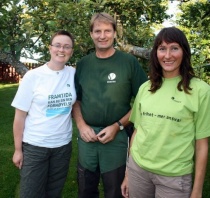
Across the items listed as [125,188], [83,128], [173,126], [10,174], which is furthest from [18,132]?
[10,174]

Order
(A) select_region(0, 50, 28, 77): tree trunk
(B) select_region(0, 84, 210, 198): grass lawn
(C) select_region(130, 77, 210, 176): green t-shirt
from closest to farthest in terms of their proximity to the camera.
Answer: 1. (C) select_region(130, 77, 210, 176): green t-shirt
2. (A) select_region(0, 50, 28, 77): tree trunk
3. (B) select_region(0, 84, 210, 198): grass lawn

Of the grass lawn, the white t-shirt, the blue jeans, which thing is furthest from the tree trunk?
the grass lawn

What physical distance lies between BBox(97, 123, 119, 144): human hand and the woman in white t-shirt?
1.03 feet

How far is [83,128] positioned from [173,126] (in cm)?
103

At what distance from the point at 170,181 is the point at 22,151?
1.39 meters

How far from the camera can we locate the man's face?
2982 mm

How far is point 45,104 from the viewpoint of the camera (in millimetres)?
2926

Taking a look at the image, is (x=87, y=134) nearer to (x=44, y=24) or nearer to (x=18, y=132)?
(x=18, y=132)

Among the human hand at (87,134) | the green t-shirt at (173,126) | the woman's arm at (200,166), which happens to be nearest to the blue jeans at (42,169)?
the human hand at (87,134)

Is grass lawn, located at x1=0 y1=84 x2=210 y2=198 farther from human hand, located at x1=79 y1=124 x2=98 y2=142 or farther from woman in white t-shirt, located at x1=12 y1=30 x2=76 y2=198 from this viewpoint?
human hand, located at x1=79 y1=124 x2=98 y2=142

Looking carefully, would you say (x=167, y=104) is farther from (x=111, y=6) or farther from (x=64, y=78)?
(x=111, y=6)

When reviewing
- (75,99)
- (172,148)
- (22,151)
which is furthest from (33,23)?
(172,148)

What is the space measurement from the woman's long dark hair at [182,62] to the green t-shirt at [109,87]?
0.50 metres

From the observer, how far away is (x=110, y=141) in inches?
122
